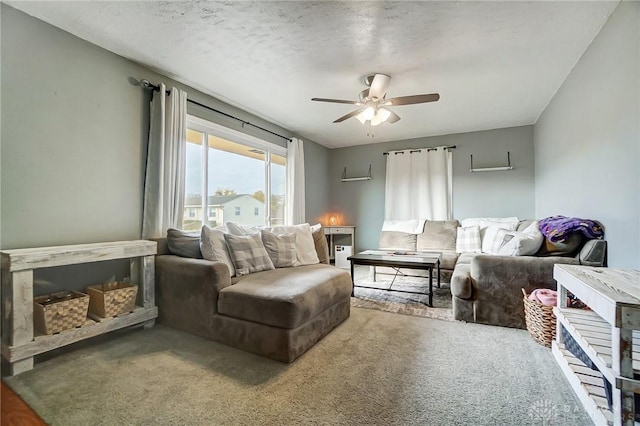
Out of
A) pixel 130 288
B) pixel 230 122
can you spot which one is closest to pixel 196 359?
pixel 130 288

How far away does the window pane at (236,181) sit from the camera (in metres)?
3.54

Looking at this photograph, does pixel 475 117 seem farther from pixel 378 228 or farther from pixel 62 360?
pixel 62 360

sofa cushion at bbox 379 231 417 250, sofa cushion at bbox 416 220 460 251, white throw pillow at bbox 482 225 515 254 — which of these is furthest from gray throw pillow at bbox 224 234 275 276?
white throw pillow at bbox 482 225 515 254

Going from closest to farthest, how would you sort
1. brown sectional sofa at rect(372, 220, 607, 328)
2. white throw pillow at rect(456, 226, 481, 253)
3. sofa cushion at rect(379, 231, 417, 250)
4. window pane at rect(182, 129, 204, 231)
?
1. brown sectional sofa at rect(372, 220, 607, 328)
2. window pane at rect(182, 129, 204, 231)
3. white throw pillow at rect(456, 226, 481, 253)
4. sofa cushion at rect(379, 231, 417, 250)

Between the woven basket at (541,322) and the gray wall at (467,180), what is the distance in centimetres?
292

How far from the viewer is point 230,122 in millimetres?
3686

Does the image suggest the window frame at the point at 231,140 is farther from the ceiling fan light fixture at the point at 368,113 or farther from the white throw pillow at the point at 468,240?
the white throw pillow at the point at 468,240

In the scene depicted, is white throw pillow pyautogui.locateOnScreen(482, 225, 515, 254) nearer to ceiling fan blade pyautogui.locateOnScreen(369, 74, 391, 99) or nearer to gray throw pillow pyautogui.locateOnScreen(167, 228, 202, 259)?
ceiling fan blade pyautogui.locateOnScreen(369, 74, 391, 99)

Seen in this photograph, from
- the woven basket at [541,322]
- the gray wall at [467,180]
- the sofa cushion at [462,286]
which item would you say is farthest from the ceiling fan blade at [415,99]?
the gray wall at [467,180]

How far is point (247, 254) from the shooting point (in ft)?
8.89

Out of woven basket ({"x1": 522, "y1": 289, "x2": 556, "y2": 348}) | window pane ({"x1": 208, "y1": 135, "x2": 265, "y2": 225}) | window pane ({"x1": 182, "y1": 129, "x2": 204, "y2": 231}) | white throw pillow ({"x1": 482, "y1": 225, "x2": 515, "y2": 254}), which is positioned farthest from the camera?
Result: white throw pillow ({"x1": 482, "y1": 225, "x2": 515, "y2": 254})

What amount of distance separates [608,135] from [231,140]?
3.67 metres

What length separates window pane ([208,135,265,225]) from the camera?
354 centimetres

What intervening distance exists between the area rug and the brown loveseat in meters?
0.66
